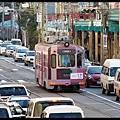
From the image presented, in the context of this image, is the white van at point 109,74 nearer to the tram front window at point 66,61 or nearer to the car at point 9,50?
the tram front window at point 66,61

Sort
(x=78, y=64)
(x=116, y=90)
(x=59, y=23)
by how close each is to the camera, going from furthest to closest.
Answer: (x=59, y=23) → (x=78, y=64) → (x=116, y=90)

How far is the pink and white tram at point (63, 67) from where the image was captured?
41406mm

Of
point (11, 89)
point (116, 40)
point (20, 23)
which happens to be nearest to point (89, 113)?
point (11, 89)

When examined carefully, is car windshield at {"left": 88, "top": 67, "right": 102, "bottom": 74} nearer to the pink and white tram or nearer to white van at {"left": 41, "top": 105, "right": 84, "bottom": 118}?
the pink and white tram

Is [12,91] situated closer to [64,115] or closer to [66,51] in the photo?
[66,51]

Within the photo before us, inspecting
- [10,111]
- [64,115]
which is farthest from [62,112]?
[10,111]

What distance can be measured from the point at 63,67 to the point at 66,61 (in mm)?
377

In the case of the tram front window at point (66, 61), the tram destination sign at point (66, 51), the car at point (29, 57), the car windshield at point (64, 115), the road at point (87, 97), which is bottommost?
the car at point (29, 57)

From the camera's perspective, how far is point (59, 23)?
93.9 meters

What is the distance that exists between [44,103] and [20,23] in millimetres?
82635

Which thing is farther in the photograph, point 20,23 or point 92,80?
point 20,23

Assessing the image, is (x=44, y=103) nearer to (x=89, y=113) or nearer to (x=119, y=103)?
(x=89, y=113)

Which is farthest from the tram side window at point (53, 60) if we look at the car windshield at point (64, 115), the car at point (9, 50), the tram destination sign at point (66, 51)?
the car at point (9, 50)

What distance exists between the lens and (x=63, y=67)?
41.7m
